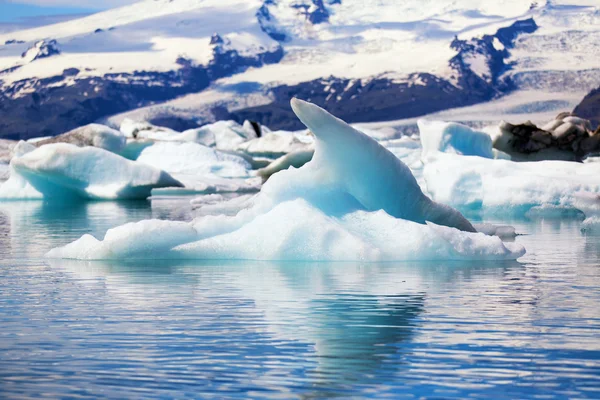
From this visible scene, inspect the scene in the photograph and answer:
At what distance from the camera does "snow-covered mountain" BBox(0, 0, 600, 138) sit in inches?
4633

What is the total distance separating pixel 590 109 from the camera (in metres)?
90.1

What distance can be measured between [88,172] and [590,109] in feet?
251

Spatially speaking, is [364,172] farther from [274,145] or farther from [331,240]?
[274,145]

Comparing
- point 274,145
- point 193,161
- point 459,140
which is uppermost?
point 459,140

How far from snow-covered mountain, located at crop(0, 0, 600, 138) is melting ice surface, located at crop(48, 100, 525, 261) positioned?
101859 millimetres

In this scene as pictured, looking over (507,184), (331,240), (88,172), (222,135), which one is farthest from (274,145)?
(331,240)

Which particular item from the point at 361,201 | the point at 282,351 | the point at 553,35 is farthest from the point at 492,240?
the point at 553,35

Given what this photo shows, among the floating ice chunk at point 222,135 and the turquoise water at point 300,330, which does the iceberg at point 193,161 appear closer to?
the floating ice chunk at point 222,135

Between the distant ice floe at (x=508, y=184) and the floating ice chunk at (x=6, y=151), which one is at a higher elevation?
the distant ice floe at (x=508, y=184)

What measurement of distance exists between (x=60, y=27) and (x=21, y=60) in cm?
1722

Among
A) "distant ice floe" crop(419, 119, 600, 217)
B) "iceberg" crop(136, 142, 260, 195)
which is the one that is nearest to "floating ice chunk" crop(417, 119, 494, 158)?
"iceberg" crop(136, 142, 260, 195)

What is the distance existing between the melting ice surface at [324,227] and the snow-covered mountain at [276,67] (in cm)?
10186

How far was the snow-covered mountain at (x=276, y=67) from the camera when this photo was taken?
117688 millimetres

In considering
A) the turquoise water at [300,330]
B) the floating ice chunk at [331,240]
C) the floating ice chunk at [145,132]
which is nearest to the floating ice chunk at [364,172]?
the floating ice chunk at [331,240]
